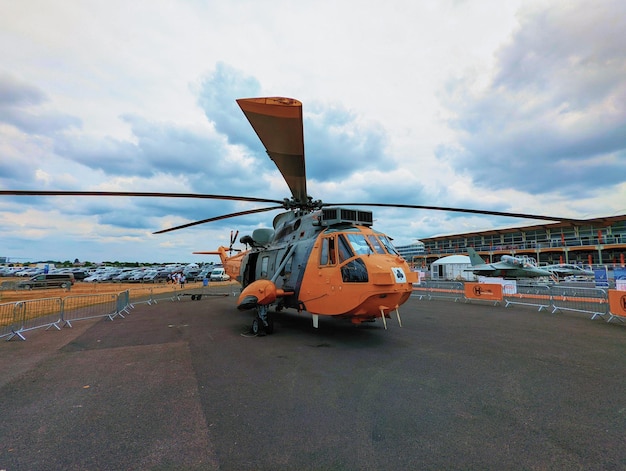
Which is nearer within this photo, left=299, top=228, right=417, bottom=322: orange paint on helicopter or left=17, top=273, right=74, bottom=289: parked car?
left=299, top=228, right=417, bottom=322: orange paint on helicopter

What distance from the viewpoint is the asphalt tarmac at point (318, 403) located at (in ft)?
9.88

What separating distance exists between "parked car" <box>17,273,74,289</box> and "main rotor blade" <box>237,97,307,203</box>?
1417 inches

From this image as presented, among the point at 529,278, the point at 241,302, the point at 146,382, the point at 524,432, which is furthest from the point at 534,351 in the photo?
the point at 529,278

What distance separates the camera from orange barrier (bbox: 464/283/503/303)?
15.0 meters

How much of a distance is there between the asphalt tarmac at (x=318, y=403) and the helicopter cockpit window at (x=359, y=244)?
232cm

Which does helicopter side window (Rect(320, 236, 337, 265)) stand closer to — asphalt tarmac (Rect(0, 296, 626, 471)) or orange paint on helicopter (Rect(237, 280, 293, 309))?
orange paint on helicopter (Rect(237, 280, 293, 309))

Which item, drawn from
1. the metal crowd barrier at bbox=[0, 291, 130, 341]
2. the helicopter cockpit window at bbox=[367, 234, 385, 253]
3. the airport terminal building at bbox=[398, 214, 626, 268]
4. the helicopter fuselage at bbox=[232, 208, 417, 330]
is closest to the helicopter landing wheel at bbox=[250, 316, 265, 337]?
the helicopter fuselage at bbox=[232, 208, 417, 330]

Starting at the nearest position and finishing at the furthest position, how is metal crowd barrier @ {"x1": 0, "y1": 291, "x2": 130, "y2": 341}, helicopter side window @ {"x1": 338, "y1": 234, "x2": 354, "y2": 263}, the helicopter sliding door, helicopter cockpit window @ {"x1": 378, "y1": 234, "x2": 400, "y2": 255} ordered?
helicopter side window @ {"x1": 338, "y1": 234, "x2": 354, "y2": 263} → helicopter cockpit window @ {"x1": 378, "y1": 234, "x2": 400, "y2": 255} → metal crowd barrier @ {"x1": 0, "y1": 291, "x2": 130, "y2": 341} → the helicopter sliding door

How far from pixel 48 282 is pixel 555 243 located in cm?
7367

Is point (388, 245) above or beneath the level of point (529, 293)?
above

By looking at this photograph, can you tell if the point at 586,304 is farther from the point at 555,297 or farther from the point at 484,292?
the point at 484,292

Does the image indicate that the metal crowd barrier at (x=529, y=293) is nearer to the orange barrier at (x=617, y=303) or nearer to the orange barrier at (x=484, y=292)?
the orange barrier at (x=484, y=292)

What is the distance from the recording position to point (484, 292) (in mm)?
15898

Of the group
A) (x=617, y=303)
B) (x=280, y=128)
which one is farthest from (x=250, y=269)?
(x=617, y=303)
